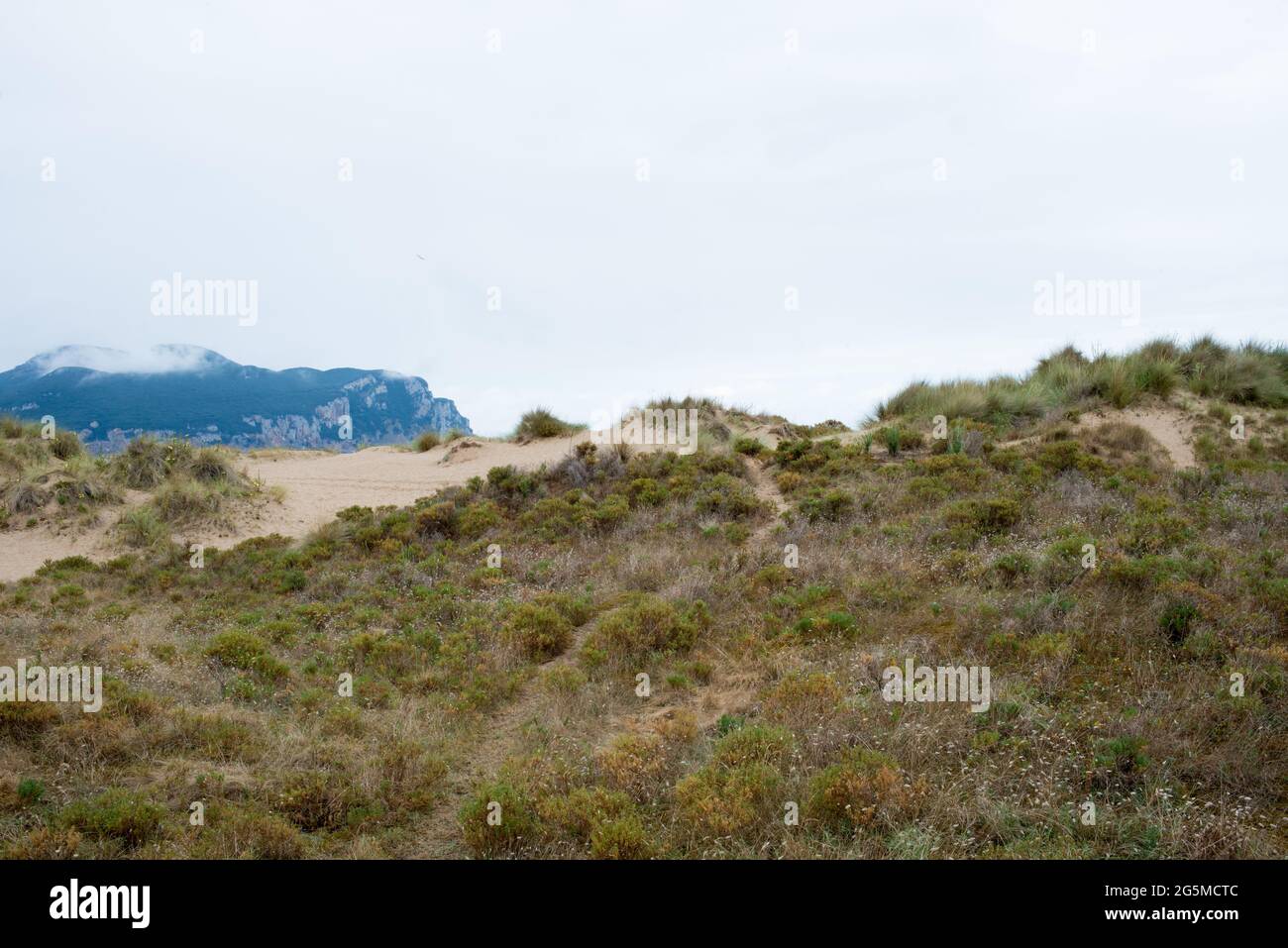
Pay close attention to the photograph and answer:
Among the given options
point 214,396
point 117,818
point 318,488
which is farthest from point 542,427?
point 214,396

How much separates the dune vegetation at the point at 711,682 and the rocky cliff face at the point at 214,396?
4542 centimetres

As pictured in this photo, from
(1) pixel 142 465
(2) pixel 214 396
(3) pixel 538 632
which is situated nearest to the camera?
(3) pixel 538 632

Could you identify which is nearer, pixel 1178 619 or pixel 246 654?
pixel 1178 619

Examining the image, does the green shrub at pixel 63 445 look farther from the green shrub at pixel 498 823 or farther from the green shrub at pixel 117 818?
the green shrub at pixel 498 823

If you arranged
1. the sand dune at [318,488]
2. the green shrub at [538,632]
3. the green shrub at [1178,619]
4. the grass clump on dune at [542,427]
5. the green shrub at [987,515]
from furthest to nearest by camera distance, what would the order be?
the grass clump on dune at [542,427], the sand dune at [318,488], the green shrub at [987,515], the green shrub at [538,632], the green shrub at [1178,619]

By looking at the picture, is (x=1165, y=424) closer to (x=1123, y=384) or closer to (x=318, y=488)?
(x=1123, y=384)

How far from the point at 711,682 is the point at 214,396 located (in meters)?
78.4

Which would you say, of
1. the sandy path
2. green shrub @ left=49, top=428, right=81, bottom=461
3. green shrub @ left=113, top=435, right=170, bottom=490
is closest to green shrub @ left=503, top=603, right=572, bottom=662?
the sandy path

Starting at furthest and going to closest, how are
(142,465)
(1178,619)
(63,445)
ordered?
(63,445), (142,465), (1178,619)

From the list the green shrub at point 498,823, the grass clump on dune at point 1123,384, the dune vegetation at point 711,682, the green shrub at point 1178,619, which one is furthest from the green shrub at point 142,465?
the green shrub at point 1178,619

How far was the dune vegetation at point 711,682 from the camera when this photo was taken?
14.1ft

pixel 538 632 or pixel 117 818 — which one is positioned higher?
pixel 538 632

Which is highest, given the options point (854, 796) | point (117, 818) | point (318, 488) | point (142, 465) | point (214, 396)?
point (214, 396)

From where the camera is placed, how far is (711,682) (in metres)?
6.87
